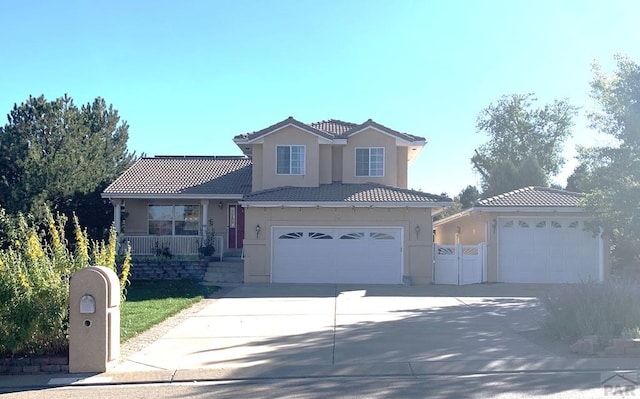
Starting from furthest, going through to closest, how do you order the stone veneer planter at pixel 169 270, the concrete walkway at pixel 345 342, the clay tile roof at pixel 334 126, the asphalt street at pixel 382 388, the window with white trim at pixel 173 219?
1. the window with white trim at pixel 173 219
2. the clay tile roof at pixel 334 126
3. the stone veneer planter at pixel 169 270
4. the concrete walkway at pixel 345 342
5. the asphalt street at pixel 382 388

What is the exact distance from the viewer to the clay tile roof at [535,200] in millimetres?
21547

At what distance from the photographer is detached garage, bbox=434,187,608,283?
70.7ft

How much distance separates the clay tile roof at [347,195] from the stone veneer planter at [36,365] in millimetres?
12694

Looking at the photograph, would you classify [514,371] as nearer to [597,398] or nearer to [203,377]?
[597,398]

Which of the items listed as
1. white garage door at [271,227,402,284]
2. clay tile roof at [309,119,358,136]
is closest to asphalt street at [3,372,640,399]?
white garage door at [271,227,402,284]

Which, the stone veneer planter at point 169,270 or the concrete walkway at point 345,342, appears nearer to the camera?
the concrete walkway at point 345,342

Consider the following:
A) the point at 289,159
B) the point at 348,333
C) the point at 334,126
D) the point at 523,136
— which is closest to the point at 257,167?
the point at 289,159

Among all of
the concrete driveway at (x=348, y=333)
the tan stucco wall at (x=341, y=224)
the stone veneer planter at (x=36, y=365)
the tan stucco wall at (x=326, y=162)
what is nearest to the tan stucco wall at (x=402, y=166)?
the tan stucco wall at (x=326, y=162)

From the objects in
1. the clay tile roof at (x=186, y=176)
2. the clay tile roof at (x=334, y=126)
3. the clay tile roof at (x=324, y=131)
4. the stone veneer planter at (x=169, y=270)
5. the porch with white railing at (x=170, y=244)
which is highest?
the clay tile roof at (x=334, y=126)

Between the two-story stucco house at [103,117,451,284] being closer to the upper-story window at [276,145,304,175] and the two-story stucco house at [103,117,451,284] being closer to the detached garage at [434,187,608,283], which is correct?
the upper-story window at [276,145,304,175]

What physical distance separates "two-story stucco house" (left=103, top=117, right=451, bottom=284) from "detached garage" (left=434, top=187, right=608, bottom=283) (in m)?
2.24

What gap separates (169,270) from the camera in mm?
23047

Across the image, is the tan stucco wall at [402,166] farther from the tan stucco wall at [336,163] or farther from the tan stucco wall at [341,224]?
the tan stucco wall at [341,224]

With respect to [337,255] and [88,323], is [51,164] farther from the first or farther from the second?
[88,323]
